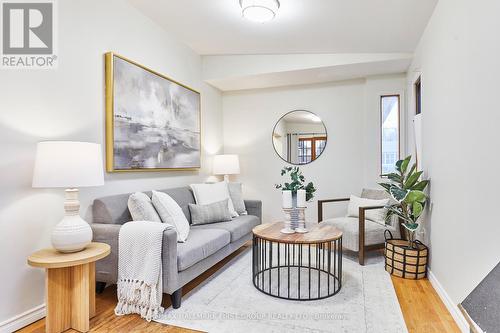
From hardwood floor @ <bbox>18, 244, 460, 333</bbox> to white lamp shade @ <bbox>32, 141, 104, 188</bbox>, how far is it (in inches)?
39.0

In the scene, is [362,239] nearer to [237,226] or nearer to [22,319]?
[237,226]

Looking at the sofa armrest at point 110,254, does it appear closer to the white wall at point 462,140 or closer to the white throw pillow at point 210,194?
the white throw pillow at point 210,194

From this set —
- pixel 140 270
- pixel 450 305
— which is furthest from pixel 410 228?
pixel 140 270

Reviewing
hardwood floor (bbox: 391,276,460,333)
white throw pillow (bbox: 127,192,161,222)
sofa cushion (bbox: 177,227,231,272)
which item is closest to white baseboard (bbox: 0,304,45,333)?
white throw pillow (bbox: 127,192,161,222)

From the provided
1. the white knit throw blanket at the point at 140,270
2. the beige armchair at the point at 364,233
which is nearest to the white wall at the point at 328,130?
the beige armchair at the point at 364,233

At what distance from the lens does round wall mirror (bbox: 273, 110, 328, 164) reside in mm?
4707

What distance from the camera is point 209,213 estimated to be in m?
3.46

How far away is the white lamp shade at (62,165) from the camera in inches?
77.1

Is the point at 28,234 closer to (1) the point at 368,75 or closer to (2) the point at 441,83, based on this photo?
(2) the point at 441,83

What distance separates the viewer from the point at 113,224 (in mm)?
2561

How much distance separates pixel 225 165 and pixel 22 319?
300 cm

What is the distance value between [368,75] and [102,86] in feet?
11.4

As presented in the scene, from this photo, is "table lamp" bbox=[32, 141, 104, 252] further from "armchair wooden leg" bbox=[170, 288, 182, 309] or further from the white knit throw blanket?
"armchair wooden leg" bbox=[170, 288, 182, 309]

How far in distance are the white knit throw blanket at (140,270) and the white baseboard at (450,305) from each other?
2.05 meters
